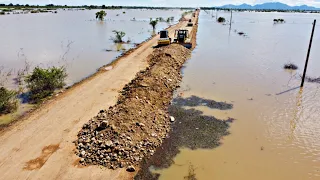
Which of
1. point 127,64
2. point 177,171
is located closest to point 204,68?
point 127,64

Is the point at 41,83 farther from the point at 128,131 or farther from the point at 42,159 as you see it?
the point at 128,131

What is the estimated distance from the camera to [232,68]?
23031 millimetres

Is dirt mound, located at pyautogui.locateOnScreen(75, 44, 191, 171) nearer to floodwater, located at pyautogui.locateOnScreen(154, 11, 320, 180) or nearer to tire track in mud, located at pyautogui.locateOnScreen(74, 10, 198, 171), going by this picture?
tire track in mud, located at pyautogui.locateOnScreen(74, 10, 198, 171)

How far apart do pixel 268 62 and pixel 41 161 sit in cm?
2344

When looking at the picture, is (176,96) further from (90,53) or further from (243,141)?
(90,53)

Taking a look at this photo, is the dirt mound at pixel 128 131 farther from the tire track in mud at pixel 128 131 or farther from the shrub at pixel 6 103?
the shrub at pixel 6 103

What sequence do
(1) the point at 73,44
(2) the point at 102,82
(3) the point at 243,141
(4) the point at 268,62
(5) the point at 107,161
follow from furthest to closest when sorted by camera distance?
(1) the point at 73,44, (4) the point at 268,62, (2) the point at 102,82, (3) the point at 243,141, (5) the point at 107,161

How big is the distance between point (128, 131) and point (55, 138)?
311cm

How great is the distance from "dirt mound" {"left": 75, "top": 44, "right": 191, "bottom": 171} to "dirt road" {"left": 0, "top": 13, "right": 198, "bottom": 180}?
1.46ft

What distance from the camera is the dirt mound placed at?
9.23 meters

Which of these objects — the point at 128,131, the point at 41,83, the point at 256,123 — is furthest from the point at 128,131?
the point at 41,83

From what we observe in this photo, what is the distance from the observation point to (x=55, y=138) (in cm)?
1049

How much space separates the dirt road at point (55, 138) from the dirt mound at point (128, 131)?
0.45m

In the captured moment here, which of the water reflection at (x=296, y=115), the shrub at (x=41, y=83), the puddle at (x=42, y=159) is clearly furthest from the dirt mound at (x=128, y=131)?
the water reflection at (x=296, y=115)
